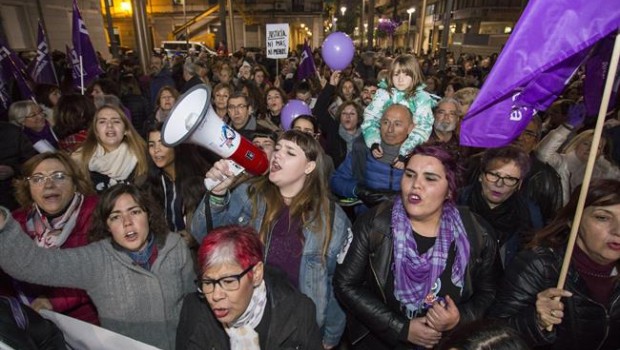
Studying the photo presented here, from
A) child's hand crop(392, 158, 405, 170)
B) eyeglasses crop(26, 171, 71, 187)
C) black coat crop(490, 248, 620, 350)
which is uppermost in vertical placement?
eyeglasses crop(26, 171, 71, 187)

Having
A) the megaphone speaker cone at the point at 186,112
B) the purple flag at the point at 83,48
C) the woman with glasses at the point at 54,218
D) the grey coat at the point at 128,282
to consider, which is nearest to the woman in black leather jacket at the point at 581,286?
the grey coat at the point at 128,282

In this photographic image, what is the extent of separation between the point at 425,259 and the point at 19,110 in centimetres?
459

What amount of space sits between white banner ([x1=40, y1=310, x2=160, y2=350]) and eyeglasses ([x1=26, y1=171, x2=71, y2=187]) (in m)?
1.01

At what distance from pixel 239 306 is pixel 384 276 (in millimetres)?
842

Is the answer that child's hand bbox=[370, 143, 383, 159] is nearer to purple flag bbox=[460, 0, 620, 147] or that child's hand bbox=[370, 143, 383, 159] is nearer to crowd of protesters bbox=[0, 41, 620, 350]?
crowd of protesters bbox=[0, 41, 620, 350]

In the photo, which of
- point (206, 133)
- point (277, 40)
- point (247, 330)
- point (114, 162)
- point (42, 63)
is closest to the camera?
point (247, 330)

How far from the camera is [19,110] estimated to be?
4.09 meters

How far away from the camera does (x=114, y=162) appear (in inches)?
132

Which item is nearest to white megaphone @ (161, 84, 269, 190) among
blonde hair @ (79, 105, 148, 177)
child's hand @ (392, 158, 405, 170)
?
child's hand @ (392, 158, 405, 170)

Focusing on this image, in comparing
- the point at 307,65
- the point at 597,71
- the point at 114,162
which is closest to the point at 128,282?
the point at 114,162

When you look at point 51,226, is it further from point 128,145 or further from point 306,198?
point 306,198

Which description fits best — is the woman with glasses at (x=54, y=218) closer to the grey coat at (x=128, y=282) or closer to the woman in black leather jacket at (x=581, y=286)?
the grey coat at (x=128, y=282)

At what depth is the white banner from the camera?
1.57 meters

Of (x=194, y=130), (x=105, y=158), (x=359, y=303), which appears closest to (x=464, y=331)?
(x=359, y=303)
